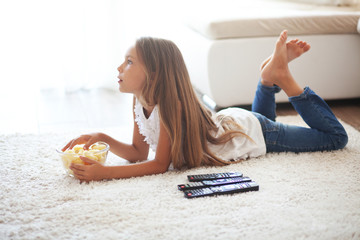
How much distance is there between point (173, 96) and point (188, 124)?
0.10m

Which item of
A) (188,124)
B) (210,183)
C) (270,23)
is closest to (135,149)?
(188,124)

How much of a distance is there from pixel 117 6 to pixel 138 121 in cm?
130

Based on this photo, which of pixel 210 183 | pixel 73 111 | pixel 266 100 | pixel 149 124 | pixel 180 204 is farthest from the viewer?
pixel 73 111

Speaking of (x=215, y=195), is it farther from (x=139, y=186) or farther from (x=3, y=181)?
(x=3, y=181)

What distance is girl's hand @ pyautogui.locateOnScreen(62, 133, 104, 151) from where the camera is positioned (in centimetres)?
144

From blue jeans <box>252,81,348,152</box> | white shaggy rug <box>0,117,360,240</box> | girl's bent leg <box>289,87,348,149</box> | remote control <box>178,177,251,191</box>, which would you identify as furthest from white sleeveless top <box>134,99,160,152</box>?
girl's bent leg <box>289,87,348,149</box>

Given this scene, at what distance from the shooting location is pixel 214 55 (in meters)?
2.10

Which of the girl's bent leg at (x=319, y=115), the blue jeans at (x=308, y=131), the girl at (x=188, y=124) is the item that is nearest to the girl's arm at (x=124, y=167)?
the girl at (x=188, y=124)

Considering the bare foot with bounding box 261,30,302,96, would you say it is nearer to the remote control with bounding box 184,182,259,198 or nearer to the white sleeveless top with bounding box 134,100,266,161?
the white sleeveless top with bounding box 134,100,266,161

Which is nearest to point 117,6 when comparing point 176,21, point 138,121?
point 176,21

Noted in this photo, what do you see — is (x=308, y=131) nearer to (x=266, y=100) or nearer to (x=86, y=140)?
(x=266, y=100)

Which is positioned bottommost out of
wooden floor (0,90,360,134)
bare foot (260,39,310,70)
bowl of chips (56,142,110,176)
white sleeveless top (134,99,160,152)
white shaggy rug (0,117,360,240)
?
wooden floor (0,90,360,134)

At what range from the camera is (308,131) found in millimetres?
1614

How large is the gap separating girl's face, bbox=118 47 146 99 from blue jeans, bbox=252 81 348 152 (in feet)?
1.51
